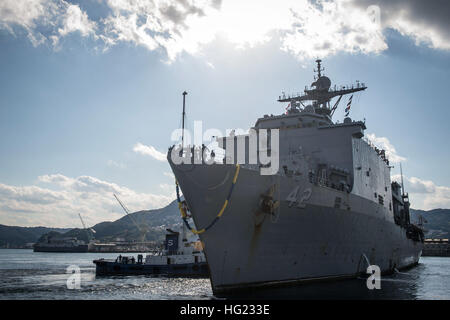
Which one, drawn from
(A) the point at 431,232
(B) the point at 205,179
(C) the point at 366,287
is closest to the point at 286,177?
(B) the point at 205,179

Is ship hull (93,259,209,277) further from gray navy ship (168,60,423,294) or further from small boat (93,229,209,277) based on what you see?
gray navy ship (168,60,423,294)

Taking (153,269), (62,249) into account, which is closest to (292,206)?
(153,269)

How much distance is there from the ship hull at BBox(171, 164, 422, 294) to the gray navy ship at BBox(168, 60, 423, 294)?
1.4 inches

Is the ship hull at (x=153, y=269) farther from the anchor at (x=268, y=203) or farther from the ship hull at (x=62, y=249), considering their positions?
the ship hull at (x=62, y=249)

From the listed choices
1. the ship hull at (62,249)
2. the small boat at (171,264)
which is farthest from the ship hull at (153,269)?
the ship hull at (62,249)

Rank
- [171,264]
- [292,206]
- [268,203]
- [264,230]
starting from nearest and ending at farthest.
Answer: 1. [268,203]
2. [264,230]
3. [292,206]
4. [171,264]

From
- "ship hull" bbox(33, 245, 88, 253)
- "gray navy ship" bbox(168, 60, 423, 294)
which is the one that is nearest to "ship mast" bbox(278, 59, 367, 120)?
"gray navy ship" bbox(168, 60, 423, 294)

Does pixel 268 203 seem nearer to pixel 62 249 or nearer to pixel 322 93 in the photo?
pixel 322 93

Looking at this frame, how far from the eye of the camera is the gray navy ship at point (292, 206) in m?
11.9

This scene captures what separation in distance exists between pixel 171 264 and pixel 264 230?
17395mm

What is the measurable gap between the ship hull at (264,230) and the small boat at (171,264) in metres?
13.8

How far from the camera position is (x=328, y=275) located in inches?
618

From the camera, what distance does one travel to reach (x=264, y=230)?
12.6 m

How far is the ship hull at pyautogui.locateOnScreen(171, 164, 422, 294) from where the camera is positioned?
11859 millimetres
